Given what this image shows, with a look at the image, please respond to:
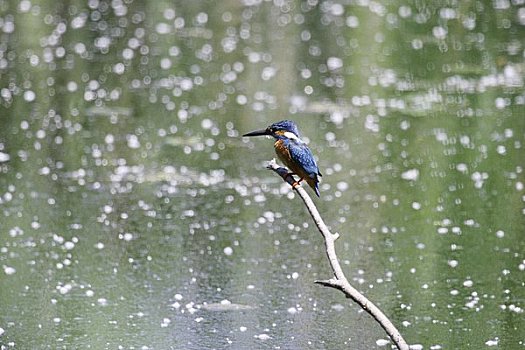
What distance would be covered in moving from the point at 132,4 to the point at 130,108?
5315mm

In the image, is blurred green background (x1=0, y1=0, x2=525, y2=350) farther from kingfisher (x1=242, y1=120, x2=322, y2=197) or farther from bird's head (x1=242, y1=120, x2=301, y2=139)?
bird's head (x1=242, y1=120, x2=301, y2=139)

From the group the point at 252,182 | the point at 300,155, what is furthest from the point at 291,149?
the point at 252,182

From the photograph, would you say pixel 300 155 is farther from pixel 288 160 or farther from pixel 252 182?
pixel 252 182

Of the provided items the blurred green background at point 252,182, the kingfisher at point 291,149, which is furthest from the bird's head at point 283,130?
the blurred green background at point 252,182

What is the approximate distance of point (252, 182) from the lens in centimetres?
812

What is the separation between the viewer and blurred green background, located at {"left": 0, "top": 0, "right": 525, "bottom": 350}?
5.83 metres

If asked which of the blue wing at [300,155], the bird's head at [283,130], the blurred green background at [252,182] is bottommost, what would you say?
the blue wing at [300,155]

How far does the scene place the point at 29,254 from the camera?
6.65 meters

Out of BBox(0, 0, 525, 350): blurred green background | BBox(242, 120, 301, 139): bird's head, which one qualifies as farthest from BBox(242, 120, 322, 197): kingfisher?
BBox(0, 0, 525, 350): blurred green background

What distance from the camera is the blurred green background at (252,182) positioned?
229 inches

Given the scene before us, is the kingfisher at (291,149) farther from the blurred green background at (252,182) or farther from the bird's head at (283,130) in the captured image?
the blurred green background at (252,182)

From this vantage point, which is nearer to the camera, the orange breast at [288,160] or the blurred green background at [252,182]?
the orange breast at [288,160]

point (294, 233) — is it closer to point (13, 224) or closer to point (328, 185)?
point (328, 185)

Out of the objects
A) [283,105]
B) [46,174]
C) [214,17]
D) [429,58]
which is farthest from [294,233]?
[214,17]
